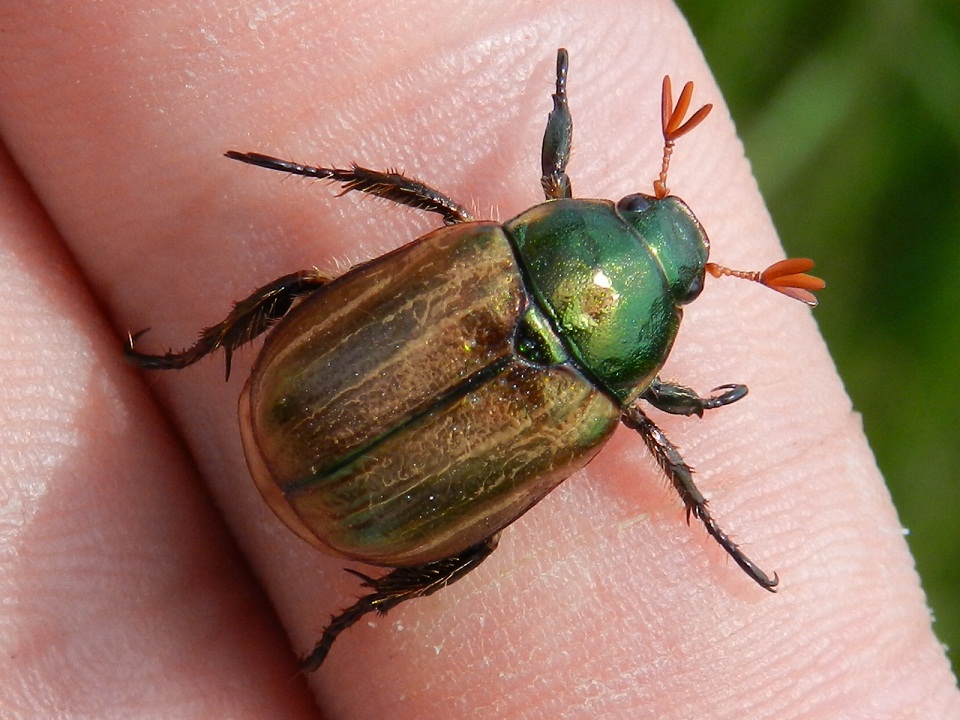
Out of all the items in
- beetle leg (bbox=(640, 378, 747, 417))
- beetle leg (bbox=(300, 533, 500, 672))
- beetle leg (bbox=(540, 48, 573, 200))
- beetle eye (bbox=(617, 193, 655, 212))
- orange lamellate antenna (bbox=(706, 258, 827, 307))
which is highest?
beetle leg (bbox=(540, 48, 573, 200))

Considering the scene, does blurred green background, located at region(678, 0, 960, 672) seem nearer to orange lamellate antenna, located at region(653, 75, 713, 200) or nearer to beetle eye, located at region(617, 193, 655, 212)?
orange lamellate antenna, located at region(653, 75, 713, 200)

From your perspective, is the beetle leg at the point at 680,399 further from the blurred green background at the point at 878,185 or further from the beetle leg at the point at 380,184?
the blurred green background at the point at 878,185

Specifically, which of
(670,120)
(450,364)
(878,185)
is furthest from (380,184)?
(878,185)

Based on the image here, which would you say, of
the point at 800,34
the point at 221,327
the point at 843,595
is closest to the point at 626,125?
the point at 221,327

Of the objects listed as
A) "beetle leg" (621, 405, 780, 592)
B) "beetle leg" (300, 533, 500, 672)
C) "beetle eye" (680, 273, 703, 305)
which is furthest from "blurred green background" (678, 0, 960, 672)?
"beetle leg" (300, 533, 500, 672)

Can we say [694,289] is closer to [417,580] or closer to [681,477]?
[681,477]

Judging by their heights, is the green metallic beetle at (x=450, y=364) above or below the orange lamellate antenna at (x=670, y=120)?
below

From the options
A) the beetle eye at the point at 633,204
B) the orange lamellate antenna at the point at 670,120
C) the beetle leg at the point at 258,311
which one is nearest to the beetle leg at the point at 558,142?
the beetle eye at the point at 633,204
